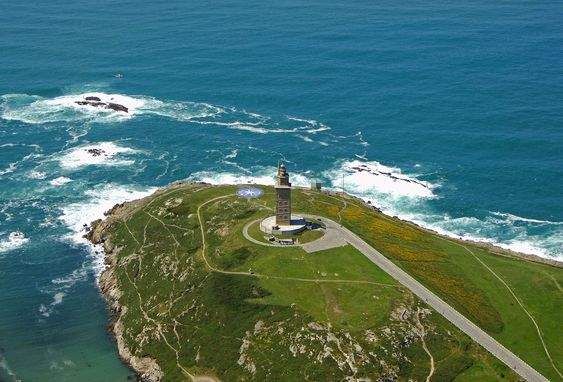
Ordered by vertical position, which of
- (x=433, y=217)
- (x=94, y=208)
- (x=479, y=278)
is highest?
(x=479, y=278)

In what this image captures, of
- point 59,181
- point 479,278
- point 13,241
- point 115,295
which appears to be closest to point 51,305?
point 115,295

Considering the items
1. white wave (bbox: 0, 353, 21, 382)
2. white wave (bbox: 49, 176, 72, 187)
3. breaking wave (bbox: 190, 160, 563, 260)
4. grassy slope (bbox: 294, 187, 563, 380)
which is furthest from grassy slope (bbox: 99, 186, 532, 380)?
white wave (bbox: 49, 176, 72, 187)

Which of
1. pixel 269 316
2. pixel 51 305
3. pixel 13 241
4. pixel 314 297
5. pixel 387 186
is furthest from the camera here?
pixel 387 186

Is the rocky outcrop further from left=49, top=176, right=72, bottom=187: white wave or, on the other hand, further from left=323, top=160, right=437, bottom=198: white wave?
left=323, top=160, right=437, bottom=198: white wave

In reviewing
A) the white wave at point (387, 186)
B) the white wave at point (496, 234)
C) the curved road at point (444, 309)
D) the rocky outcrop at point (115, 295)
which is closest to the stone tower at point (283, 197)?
the curved road at point (444, 309)

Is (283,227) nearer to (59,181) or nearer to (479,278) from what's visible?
(479,278)

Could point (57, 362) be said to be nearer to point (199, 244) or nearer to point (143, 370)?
point (143, 370)
